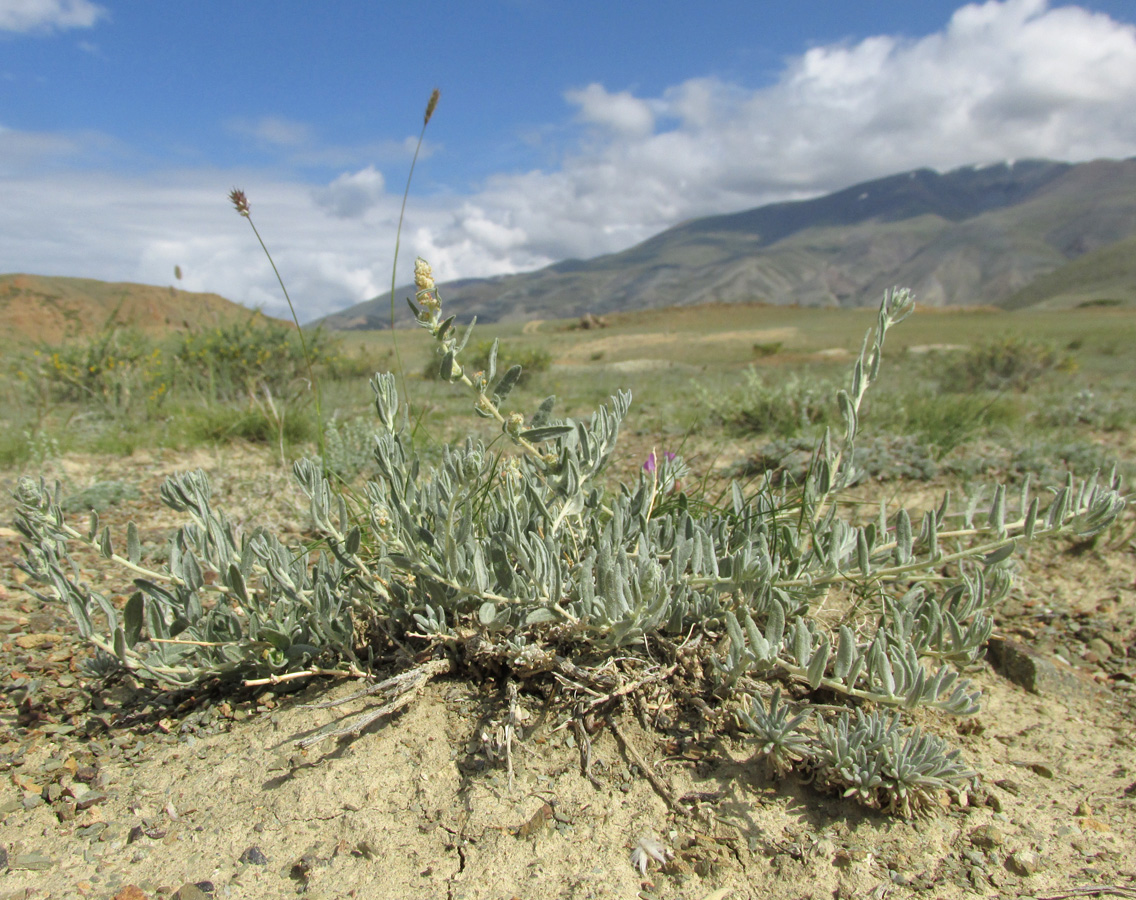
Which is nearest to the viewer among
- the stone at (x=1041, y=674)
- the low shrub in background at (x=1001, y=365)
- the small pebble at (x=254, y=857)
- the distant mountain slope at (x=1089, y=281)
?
the small pebble at (x=254, y=857)

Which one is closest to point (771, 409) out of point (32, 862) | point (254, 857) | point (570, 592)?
point (570, 592)

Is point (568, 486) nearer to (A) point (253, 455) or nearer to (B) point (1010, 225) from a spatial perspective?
(A) point (253, 455)

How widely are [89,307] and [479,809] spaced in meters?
15.3

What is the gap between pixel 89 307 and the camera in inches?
531

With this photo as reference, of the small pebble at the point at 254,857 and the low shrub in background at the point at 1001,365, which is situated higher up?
the low shrub in background at the point at 1001,365

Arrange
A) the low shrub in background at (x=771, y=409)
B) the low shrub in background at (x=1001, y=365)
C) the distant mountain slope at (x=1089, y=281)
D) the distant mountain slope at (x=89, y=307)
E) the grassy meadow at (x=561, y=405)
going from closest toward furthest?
the grassy meadow at (x=561, y=405)
the low shrub in background at (x=771, y=409)
the low shrub in background at (x=1001, y=365)
the distant mountain slope at (x=89, y=307)
the distant mountain slope at (x=1089, y=281)

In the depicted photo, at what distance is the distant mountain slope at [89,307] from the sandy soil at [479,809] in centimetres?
832

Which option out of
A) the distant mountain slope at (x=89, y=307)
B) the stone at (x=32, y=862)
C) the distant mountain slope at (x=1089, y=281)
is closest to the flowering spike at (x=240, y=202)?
the stone at (x=32, y=862)

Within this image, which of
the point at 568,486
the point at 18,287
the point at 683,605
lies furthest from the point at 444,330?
the point at 18,287

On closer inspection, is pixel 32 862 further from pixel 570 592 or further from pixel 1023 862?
pixel 1023 862

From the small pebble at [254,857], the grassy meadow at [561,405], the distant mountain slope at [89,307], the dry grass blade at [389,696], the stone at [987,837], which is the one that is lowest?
the stone at [987,837]

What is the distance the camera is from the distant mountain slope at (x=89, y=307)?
1009 cm

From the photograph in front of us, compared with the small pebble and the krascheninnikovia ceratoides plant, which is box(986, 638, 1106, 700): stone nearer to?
the krascheninnikovia ceratoides plant

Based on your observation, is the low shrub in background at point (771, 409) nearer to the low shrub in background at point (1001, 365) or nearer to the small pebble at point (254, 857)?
the low shrub in background at point (1001, 365)
